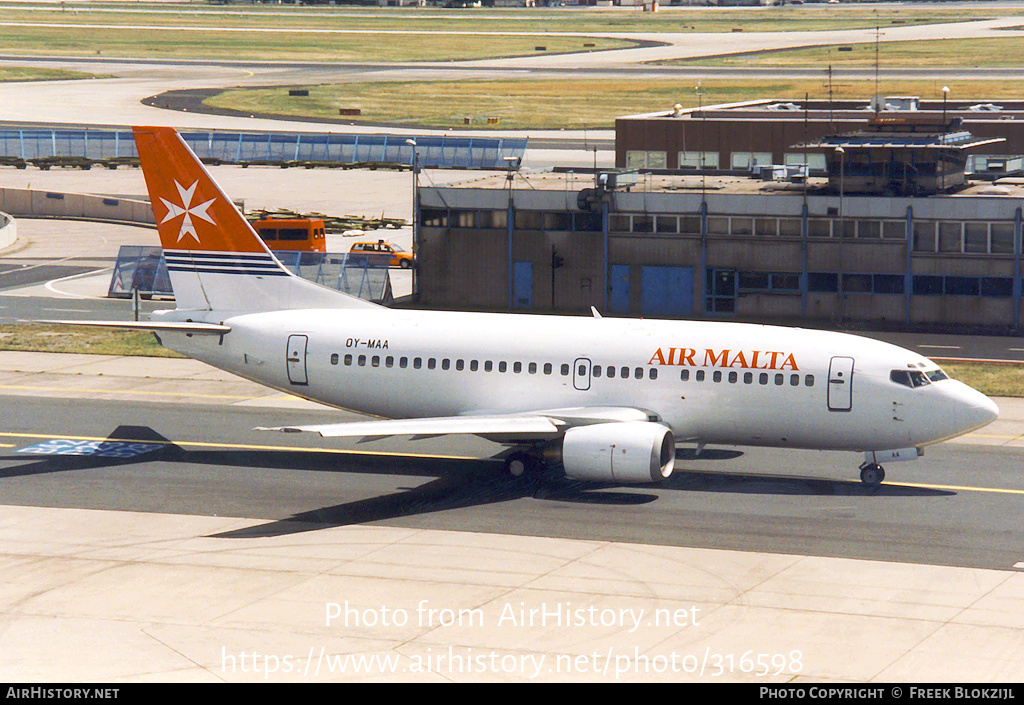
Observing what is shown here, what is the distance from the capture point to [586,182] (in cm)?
7188

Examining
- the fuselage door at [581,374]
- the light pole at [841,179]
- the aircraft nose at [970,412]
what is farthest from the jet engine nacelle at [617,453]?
the light pole at [841,179]

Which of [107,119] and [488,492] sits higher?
[107,119]

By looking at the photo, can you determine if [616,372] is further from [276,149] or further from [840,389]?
[276,149]

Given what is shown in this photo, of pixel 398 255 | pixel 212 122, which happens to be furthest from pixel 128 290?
pixel 212 122

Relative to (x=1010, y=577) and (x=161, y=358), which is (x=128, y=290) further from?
(x=1010, y=577)

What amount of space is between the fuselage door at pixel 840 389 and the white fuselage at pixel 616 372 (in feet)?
0.12

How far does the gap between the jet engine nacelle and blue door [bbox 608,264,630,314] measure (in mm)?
34715

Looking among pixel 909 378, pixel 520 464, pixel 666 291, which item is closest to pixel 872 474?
pixel 909 378

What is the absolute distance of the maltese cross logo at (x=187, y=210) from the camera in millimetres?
40716

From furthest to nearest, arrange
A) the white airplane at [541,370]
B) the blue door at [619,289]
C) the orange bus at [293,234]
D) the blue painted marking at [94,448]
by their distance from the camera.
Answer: the orange bus at [293,234]
the blue door at [619,289]
the blue painted marking at [94,448]
the white airplane at [541,370]

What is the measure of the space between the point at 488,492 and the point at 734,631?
1204 centimetres

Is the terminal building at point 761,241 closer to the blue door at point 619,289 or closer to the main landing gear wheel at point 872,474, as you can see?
the blue door at point 619,289

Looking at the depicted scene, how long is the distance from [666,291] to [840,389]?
33734mm

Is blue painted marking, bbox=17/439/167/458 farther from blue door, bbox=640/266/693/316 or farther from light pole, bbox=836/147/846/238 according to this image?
light pole, bbox=836/147/846/238
